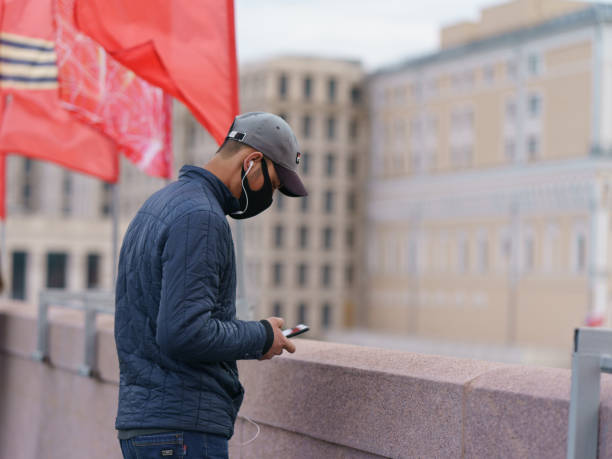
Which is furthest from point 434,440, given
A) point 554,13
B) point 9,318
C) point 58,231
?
point 58,231

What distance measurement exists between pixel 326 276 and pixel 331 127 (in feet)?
39.9

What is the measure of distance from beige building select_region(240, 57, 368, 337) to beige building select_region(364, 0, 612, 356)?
6.69 feet

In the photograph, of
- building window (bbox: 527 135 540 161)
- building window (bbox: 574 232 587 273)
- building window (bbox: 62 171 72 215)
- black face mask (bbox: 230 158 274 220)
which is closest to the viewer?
black face mask (bbox: 230 158 274 220)

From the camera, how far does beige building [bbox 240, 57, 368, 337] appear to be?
84125 mm

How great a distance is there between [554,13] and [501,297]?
2106cm

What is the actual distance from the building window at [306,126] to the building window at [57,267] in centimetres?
2115

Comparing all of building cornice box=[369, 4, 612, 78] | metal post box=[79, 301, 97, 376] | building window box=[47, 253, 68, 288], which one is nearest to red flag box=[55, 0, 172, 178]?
metal post box=[79, 301, 97, 376]

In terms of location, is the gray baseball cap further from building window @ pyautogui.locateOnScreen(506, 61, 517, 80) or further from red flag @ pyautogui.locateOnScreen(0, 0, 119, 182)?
building window @ pyautogui.locateOnScreen(506, 61, 517, 80)

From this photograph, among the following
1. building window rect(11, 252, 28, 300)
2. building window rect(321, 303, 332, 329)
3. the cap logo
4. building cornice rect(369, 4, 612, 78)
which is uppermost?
building cornice rect(369, 4, 612, 78)

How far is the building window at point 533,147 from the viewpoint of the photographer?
70681 mm

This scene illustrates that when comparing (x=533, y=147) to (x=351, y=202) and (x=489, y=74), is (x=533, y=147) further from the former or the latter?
(x=351, y=202)

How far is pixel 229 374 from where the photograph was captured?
2795 mm

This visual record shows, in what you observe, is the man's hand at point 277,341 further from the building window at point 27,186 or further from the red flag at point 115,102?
the building window at point 27,186

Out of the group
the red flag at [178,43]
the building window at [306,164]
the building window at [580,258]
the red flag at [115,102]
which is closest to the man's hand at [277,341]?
the red flag at [178,43]
